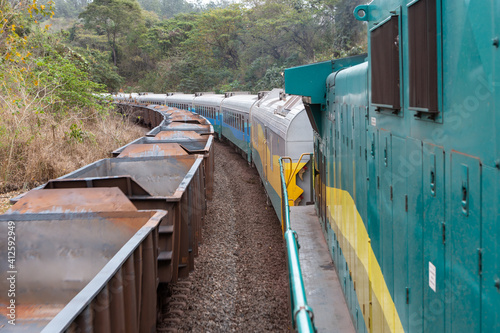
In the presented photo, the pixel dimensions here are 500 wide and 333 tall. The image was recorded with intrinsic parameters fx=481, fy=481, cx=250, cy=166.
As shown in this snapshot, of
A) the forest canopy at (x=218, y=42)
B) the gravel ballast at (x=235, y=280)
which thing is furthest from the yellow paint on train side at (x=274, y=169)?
the forest canopy at (x=218, y=42)

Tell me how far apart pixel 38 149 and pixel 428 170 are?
1238 centimetres

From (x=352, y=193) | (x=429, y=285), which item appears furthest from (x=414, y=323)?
(x=352, y=193)

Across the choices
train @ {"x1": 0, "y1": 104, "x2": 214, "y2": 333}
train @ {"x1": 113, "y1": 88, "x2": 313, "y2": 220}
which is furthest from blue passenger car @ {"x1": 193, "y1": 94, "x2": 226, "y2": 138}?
train @ {"x1": 0, "y1": 104, "x2": 214, "y2": 333}

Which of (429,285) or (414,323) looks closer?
(429,285)

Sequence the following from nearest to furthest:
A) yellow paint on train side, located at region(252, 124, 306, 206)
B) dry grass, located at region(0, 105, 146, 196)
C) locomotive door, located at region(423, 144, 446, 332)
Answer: locomotive door, located at region(423, 144, 446, 332) → yellow paint on train side, located at region(252, 124, 306, 206) → dry grass, located at region(0, 105, 146, 196)

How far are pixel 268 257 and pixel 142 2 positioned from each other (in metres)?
132

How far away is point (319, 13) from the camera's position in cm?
4072

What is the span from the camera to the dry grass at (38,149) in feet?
40.2

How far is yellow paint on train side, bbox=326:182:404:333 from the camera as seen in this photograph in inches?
129

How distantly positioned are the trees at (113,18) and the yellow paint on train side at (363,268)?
220 ft

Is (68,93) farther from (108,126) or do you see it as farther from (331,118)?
Answer: (331,118)

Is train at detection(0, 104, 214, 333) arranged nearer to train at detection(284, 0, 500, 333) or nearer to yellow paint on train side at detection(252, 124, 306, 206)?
train at detection(284, 0, 500, 333)

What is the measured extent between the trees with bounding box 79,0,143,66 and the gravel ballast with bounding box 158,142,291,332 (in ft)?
198

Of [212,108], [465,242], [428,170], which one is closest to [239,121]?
[212,108]
